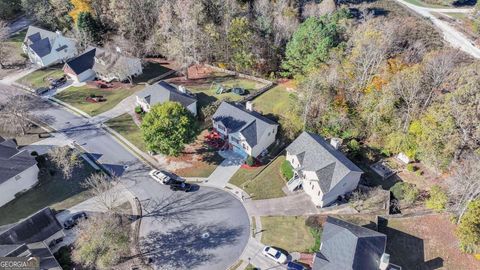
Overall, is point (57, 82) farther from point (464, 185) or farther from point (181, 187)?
point (464, 185)

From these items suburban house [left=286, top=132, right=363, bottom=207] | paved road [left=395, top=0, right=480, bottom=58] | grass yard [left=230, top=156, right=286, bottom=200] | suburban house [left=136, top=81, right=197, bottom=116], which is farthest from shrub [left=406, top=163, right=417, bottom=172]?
paved road [left=395, top=0, right=480, bottom=58]

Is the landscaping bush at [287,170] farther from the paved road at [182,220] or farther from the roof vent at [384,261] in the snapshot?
the roof vent at [384,261]

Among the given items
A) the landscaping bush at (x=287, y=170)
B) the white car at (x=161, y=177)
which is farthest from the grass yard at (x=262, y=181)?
the white car at (x=161, y=177)

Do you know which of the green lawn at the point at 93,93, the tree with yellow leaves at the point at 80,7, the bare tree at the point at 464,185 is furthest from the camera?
the tree with yellow leaves at the point at 80,7

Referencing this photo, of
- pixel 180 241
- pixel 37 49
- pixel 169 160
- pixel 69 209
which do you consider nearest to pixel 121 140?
pixel 169 160

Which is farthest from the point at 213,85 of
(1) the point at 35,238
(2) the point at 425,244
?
(2) the point at 425,244

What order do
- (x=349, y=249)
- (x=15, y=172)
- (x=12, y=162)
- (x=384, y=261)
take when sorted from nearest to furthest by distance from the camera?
(x=384, y=261) < (x=349, y=249) < (x=15, y=172) < (x=12, y=162)

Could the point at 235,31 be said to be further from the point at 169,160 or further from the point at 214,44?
the point at 169,160
